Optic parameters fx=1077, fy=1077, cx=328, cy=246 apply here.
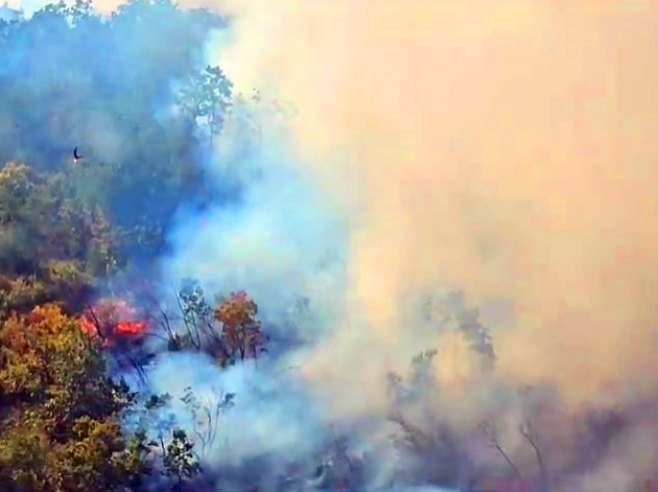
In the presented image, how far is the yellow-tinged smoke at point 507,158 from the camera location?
112 inches

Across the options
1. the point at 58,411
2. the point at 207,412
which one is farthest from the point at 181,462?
the point at 58,411

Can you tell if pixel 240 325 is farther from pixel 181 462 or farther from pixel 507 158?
pixel 507 158

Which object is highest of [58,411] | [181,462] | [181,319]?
[181,319]

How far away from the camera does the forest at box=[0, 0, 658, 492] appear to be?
285cm

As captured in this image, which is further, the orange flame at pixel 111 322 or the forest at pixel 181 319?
the orange flame at pixel 111 322

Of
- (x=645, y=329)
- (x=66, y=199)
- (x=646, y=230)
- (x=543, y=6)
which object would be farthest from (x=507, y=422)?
(x=66, y=199)

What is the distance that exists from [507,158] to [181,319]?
38.9 inches

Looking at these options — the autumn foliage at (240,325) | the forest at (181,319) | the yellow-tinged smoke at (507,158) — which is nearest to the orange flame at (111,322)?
the forest at (181,319)

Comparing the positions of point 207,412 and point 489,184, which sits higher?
point 489,184

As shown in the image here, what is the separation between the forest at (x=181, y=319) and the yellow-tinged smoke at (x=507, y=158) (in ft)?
0.31

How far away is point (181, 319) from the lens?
2.96 meters

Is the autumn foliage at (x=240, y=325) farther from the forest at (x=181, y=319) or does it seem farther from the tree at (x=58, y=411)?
the tree at (x=58, y=411)

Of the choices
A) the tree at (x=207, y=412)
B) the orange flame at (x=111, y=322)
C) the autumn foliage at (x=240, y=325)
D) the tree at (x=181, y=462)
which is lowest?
the tree at (x=181, y=462)

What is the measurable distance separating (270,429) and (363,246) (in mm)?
554
